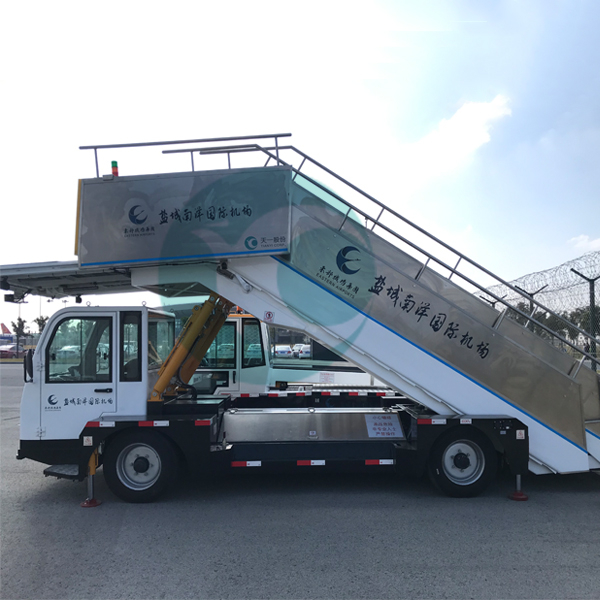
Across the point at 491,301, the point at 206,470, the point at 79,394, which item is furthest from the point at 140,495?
the point at 491,301

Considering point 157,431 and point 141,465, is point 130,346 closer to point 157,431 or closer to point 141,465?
point 157,431

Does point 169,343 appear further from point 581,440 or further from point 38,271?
point 581,440

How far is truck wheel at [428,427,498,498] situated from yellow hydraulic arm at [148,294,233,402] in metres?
3.29

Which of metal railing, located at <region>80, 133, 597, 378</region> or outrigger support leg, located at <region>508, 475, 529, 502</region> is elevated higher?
metal railing, located at <region>80, 133, 597, 378</region>

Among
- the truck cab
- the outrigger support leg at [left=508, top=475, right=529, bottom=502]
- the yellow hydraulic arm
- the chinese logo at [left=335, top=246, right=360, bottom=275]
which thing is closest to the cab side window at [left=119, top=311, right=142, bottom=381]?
the truck cab

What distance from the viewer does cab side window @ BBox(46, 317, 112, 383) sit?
18.8 feet

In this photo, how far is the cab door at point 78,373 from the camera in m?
5.66

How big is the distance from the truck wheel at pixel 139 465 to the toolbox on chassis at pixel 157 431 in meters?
0.01

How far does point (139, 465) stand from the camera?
5.60 metres

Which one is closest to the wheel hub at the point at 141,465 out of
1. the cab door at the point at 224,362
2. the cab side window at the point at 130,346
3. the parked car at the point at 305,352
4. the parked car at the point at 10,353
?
the cab side window at the point at 130,346

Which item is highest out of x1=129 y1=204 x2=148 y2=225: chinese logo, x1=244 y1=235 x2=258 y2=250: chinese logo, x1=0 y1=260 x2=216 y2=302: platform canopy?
x1=129 y1=204 x2=148 y2=225: chinese logo

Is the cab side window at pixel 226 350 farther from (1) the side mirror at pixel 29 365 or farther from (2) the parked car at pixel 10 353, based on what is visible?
(2) the parked car at pixel 10 353

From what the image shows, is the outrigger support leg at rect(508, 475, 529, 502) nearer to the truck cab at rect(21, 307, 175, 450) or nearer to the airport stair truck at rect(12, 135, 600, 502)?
the airport stair truck at rect(12, 135, 600, 502)

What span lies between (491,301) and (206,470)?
172 inches
